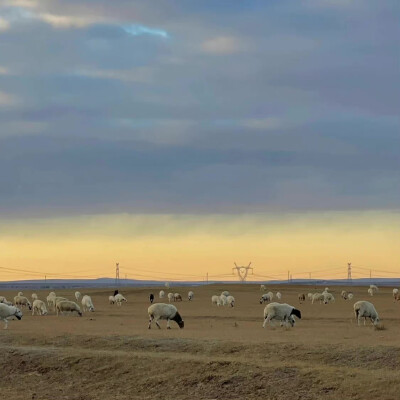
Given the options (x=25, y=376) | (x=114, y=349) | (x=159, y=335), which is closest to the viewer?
(x=25, y=376)

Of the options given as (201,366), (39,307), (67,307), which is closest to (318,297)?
(39,307)

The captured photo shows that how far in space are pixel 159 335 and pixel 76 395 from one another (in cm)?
917

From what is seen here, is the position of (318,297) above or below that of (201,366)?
above

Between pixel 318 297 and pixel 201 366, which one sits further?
pixel 318 297

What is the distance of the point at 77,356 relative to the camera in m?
29.8

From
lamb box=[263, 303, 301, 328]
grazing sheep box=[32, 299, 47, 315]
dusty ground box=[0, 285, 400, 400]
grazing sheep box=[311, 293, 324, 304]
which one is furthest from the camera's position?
grazing sheep box=[311, 293, 324, 304]

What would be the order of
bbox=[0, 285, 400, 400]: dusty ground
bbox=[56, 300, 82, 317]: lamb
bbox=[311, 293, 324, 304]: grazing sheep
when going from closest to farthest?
bbox=[0, 285, 400, 400]: dusty ground < bbox=[56, 300, 82, 317]: lamb < bbox=[311, 293, 324, 304]: grazing sheep

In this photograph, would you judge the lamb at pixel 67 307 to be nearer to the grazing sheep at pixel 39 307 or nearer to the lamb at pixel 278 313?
the grazing sheep at pixel 39 307

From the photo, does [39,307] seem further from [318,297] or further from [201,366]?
[318,297]

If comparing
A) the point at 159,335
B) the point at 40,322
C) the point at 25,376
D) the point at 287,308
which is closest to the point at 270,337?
the point at 159,335

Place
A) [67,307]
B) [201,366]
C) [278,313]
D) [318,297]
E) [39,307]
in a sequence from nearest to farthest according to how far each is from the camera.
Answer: [201,366], [278,313], [67,307], [39,307], [318,297]

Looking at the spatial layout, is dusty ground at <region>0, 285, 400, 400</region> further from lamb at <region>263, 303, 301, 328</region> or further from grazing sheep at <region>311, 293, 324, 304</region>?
grazing sheep at <region>311, 293, 324, 304</region>

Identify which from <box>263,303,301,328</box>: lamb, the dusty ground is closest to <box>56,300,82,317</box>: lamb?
<box>263,303,301,328</box>: lamb

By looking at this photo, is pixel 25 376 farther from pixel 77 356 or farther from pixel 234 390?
pixel 234 390
